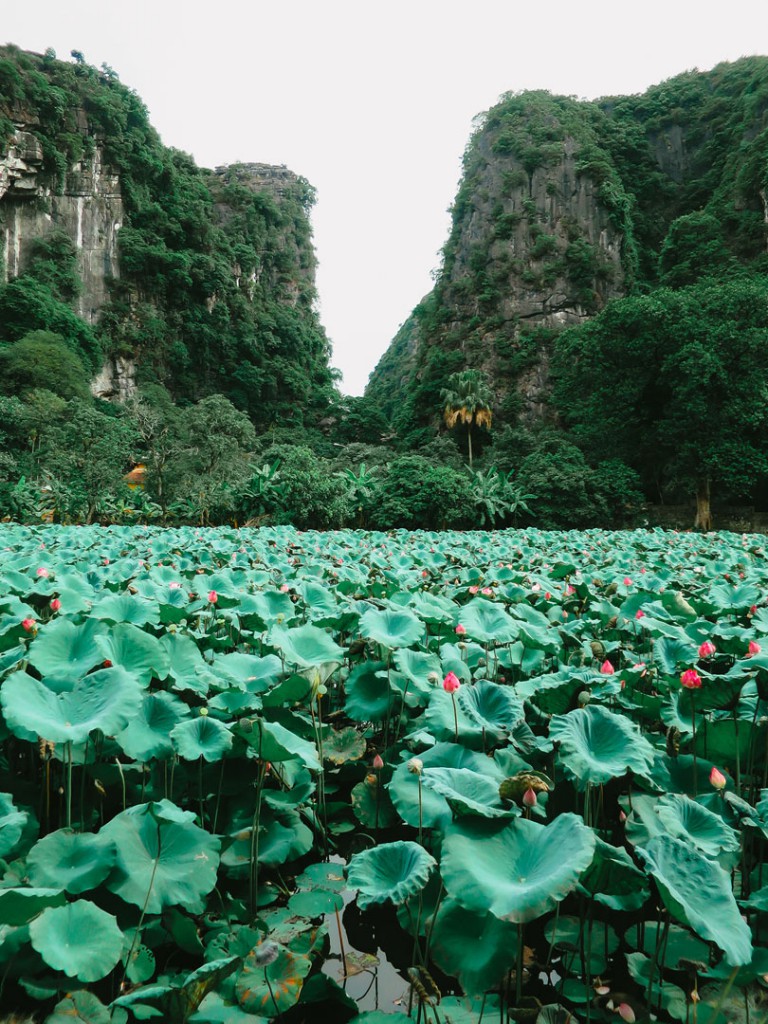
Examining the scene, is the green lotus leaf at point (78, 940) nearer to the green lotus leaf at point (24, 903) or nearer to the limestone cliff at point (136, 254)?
the green lotus leaf at point (24, 903)

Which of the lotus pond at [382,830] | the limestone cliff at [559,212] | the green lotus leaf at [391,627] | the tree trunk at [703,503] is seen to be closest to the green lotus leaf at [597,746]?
the lotus pond at [382,830]

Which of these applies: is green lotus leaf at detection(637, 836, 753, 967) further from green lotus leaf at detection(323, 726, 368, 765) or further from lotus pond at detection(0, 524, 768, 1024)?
green lotus leaf at detection(323, 726, 368, 765)

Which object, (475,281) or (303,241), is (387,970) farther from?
(303,241)

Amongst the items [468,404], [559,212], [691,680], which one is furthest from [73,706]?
[559,212]

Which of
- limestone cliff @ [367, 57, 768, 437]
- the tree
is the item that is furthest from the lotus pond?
limestone cliff @ [367, 57, 768, 437]

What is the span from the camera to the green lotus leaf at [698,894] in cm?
74

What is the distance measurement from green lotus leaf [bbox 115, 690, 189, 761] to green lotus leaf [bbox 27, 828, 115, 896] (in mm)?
165

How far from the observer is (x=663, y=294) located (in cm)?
1956

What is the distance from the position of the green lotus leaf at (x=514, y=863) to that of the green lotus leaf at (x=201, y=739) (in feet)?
1.63

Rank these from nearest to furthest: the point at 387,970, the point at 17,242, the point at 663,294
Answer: the point at 387,970 → the point at 663,294 → the point at 17,242

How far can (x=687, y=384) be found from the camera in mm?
18109

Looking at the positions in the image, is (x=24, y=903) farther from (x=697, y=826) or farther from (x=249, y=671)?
(x=697, y=826)

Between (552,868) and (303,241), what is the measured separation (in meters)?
59.0

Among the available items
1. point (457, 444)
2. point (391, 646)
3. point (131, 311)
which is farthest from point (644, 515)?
point (131, 311)
